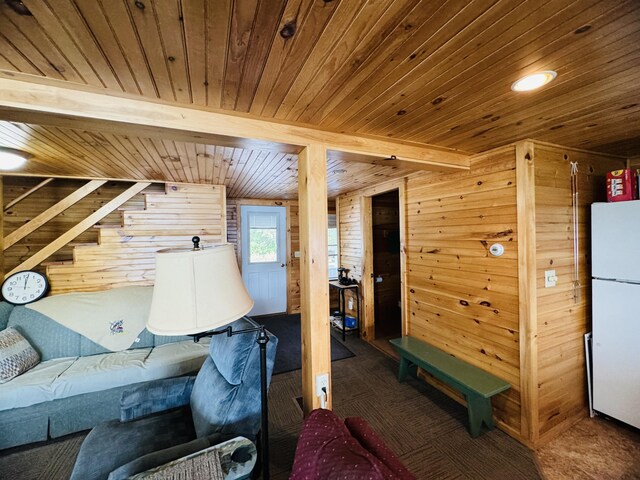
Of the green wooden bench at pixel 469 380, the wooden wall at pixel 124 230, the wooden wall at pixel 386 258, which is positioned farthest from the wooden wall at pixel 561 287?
the wooden wall at pixel 124 230

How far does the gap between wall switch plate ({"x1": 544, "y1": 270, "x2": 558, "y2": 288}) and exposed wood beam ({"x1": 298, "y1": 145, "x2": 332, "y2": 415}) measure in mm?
1765

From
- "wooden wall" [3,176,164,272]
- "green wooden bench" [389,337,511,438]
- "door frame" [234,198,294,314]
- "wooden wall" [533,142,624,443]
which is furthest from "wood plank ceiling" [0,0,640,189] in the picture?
"door frame" [234,198,294,314]

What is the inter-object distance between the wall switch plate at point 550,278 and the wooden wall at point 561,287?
0.03m

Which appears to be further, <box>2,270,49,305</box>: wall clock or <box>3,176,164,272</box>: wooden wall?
<box>3,176,164,272</box>: wooden wall

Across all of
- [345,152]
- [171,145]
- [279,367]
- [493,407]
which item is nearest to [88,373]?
[279,367]

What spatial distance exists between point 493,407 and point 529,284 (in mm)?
1158

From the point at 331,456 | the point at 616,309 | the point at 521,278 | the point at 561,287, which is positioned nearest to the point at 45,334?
the point at 331,456

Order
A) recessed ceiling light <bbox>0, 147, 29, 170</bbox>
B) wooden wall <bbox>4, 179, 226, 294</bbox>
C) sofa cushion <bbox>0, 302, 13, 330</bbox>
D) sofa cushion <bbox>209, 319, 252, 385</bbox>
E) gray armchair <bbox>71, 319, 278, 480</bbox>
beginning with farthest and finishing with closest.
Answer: wooden wall <bbox>4, 179, 226, 294</bbox>
sofa cushion <bbox>0, 302, 13, 330</bbox>
recessed ceiling light <bbox>0, 147, 29, 170</bbox>
sofa cushion <bbox>209, 319, 252, 385</bbox>
gray armchair <bbox>71, 319, 278, 480</bbox>

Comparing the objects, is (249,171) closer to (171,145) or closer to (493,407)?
(171,145)

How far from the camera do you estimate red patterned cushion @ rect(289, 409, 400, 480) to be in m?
0.74

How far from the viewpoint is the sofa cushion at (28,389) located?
1.88 m

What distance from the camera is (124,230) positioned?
3123 mm

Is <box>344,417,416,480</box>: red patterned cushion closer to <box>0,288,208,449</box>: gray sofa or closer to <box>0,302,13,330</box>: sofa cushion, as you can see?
<box>0,288,208,449</box>: gray sofa

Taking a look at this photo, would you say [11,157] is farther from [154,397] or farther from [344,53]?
[344,53]
